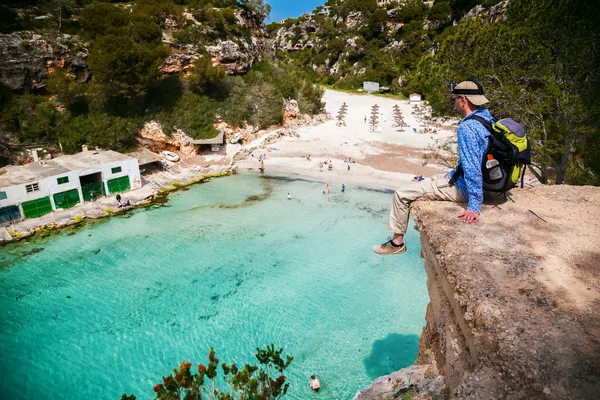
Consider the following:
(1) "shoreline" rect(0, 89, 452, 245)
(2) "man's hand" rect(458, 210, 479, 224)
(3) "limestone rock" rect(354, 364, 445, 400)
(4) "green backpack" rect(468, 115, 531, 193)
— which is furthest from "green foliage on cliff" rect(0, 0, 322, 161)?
(2) "man's hand" rect(458, 210, 479, 224)

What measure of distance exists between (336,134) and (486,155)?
39.9 meters

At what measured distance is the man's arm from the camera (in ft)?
15.6

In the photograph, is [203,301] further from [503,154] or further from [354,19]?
[354,19]

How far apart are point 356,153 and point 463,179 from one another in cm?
3293

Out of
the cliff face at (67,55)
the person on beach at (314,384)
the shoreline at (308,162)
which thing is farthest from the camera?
the cliff face at (67,55)

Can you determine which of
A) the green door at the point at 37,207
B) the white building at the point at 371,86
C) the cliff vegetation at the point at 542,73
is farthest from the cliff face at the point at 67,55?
the white building at the point at 371,86

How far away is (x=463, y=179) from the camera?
17.3 ft

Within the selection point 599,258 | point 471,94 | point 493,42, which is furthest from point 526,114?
point 599,258

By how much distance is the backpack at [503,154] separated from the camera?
4.77 metres

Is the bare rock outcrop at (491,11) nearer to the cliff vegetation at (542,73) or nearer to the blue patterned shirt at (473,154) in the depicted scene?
the cliff vegetation at (542,73)

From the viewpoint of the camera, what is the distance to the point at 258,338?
1463 cm

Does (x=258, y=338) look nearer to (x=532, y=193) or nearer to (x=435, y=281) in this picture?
(x=435, y=281)

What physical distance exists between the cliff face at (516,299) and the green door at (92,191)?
2738cm

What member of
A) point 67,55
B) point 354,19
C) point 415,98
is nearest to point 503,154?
point 67,55
